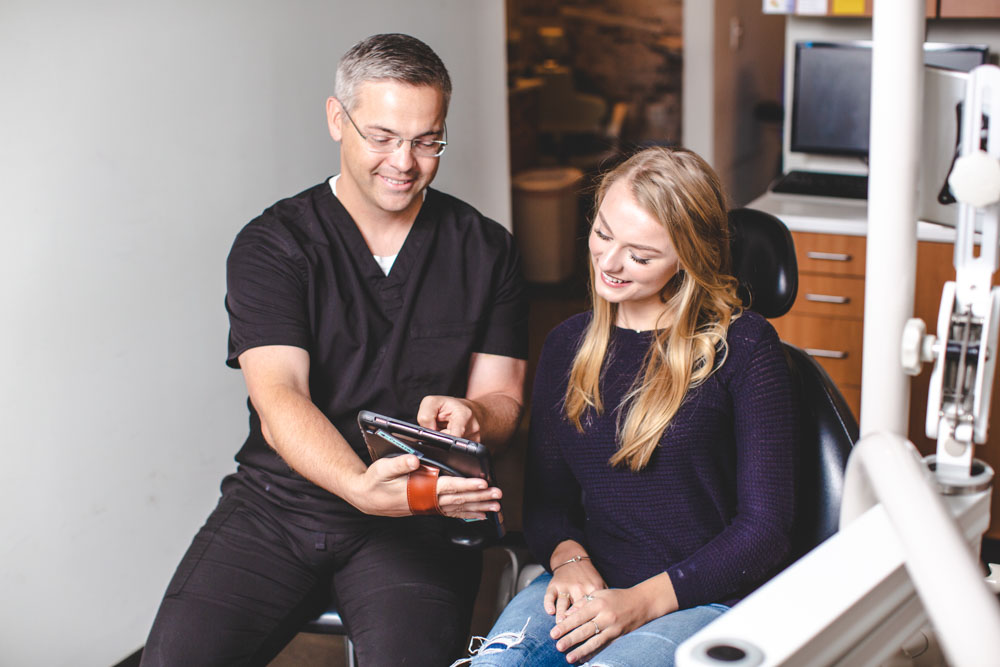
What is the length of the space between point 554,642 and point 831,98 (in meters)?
2.37

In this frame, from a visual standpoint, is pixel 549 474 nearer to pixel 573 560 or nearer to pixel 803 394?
pixel 573 560

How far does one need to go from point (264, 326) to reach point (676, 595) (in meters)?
0.78

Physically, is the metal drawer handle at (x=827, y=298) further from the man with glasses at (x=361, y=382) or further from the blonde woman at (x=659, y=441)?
the blonde woman at (x=659, y=441)

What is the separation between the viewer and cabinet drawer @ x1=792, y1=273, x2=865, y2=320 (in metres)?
2.85

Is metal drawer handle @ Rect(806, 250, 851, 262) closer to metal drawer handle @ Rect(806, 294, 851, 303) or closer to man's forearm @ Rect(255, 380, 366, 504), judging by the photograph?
metal drawer handle @ Rect(806, 294, 851, 303)

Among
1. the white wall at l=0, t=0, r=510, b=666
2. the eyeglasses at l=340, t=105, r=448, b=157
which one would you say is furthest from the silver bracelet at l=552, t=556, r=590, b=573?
the white wall at l=0, t=0, r=510, b=666

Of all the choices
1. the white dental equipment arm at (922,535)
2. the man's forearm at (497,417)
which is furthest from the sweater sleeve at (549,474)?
the white dental equipment arm at (922,535)

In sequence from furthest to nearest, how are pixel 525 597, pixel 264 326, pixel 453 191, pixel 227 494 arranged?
pixel 453 191 → pixel 227 494 → pixel 264 326 → pixel 525 597

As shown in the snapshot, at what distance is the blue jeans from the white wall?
964 mm

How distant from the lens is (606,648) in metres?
1.35

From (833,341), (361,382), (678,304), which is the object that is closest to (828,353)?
(833,341)

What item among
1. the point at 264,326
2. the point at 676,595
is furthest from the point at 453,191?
the point at 676,595

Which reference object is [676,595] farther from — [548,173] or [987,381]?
[548,173]

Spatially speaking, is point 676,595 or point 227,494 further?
point 227,494
